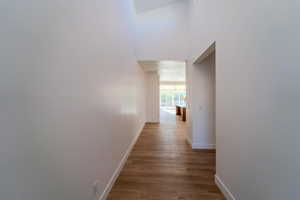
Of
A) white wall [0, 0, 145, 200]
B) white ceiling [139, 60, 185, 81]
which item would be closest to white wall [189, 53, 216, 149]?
white ceiling [139, 60, 185, 81]

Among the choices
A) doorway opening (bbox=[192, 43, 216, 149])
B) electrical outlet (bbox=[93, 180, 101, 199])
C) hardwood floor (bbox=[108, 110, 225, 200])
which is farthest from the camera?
doorway opening (bbox=[192, 43, 216, 149])

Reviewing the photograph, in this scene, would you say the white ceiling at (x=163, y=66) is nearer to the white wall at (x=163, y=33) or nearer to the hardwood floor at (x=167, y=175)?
the white wall at (x=163, y=33)

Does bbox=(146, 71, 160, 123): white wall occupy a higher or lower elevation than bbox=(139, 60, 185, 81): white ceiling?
lower

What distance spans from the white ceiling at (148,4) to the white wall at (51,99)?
2.44 m

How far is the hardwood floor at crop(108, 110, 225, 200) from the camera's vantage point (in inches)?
72.0

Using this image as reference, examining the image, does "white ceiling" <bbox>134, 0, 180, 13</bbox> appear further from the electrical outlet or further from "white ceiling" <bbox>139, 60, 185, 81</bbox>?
the electrical outlet

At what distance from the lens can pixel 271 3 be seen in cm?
106

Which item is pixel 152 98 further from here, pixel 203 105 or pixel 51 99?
pixel 51 99

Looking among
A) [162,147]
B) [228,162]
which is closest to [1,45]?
[228,162]

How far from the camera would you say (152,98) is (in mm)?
6680

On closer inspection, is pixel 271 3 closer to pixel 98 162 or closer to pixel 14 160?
pixel 14 160

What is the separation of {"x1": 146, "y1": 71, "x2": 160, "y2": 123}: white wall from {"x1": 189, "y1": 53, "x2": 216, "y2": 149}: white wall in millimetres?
3362

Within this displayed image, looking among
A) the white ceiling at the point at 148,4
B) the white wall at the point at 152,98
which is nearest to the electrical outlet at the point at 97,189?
the white ceiling at the point at 148,4

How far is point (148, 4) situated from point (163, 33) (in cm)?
82
